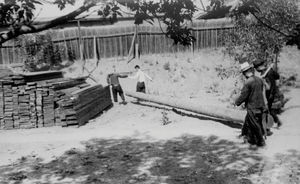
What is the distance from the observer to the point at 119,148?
972 cm

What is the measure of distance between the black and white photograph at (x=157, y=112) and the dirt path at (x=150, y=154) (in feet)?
0.09

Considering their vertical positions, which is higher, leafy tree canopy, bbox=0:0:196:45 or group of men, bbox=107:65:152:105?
leafy tree canopy, bbox=0:0:196:45

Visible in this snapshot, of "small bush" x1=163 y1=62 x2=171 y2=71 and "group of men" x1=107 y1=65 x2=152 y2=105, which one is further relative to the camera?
"small bush" x1=163 y1=62 x2=171 y2=71

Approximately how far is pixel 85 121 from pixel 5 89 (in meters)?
2.87

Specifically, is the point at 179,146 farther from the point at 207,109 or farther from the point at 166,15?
the point at 166,15

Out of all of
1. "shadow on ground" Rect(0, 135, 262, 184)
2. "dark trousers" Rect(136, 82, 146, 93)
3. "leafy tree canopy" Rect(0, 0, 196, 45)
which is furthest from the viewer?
"dark trousers" Rect(136, 82, 146, 93)

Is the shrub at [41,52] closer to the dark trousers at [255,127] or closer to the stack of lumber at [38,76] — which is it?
the stack of lumber at [38,76]

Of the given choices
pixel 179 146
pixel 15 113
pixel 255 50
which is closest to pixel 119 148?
pixel 179 146

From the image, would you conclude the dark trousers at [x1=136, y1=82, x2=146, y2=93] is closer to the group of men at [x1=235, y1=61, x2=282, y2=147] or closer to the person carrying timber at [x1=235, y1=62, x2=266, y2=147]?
the group of men at [x1=235, y1=61, x2=282, y2=147]

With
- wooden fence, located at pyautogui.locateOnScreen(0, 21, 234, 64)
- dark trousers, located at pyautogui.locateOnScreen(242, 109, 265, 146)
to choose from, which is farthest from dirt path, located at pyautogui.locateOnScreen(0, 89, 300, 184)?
wooden fence, located at pyautogui.locateOnScreen(0, 21, 234, 64)

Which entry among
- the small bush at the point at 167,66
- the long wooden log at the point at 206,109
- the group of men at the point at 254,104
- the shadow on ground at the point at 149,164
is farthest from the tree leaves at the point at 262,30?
the small bush at the point at 167,66

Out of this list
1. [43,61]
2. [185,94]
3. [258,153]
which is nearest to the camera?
[258,153]

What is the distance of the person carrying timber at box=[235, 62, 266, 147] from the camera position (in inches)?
336

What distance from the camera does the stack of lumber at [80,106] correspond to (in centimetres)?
1262
